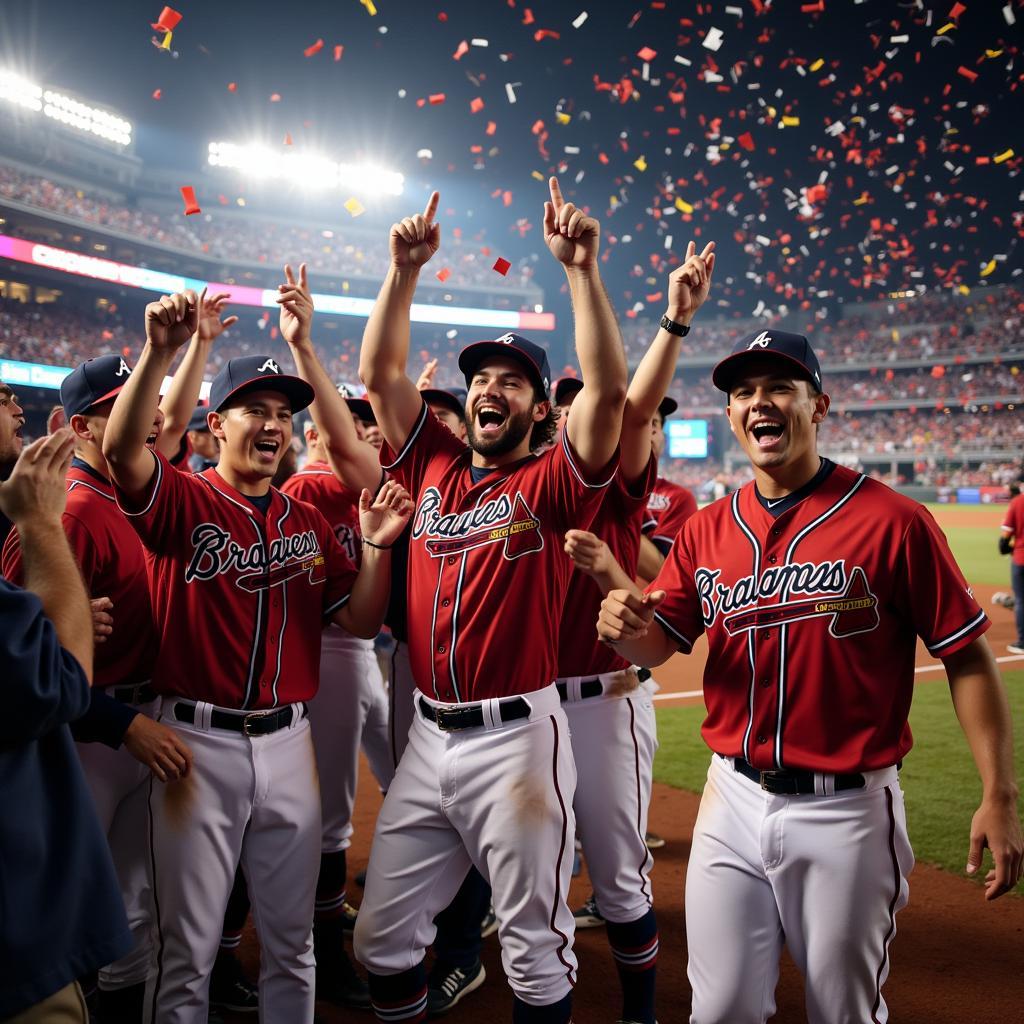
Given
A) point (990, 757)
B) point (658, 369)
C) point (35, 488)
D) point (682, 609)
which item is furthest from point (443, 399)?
point (990, 757)

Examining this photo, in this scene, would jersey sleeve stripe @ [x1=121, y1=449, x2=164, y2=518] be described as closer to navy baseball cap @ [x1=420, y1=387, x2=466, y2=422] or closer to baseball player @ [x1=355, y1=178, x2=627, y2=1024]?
baseball player @ [x1=355, y1=178, x2=627, y2=1024]

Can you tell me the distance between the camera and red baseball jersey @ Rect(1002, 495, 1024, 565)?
937 cm

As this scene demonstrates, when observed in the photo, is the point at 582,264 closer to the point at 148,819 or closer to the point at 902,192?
the point at 148,819

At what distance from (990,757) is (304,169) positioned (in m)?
48.6

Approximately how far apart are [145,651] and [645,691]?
6.68 feet

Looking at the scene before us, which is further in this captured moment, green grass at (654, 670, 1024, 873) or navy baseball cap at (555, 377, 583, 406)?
green grass at (654, 670, 1024, 873)

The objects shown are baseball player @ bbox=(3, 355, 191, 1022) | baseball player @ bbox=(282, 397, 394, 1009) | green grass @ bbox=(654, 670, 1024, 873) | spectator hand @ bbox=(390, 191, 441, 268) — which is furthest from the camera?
green grass @ bbox=(654, 670, 1024, 873)

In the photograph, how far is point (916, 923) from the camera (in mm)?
3969

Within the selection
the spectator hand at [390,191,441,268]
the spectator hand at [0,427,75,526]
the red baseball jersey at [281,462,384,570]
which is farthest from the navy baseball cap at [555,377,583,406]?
the spectator hand at [0,427,75,526]

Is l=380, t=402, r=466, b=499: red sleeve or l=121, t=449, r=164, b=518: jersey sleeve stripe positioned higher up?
l=380, t=402, r=466, b=499: red sleeve

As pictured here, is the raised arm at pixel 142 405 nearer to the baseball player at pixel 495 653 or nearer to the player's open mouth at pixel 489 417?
the baseball player at pixel 495 653

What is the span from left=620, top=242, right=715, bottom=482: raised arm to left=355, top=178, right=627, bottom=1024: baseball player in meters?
0.23

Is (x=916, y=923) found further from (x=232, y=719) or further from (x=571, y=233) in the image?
(x=571, y=233)

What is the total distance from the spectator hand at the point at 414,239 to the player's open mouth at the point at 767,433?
4.35ft
